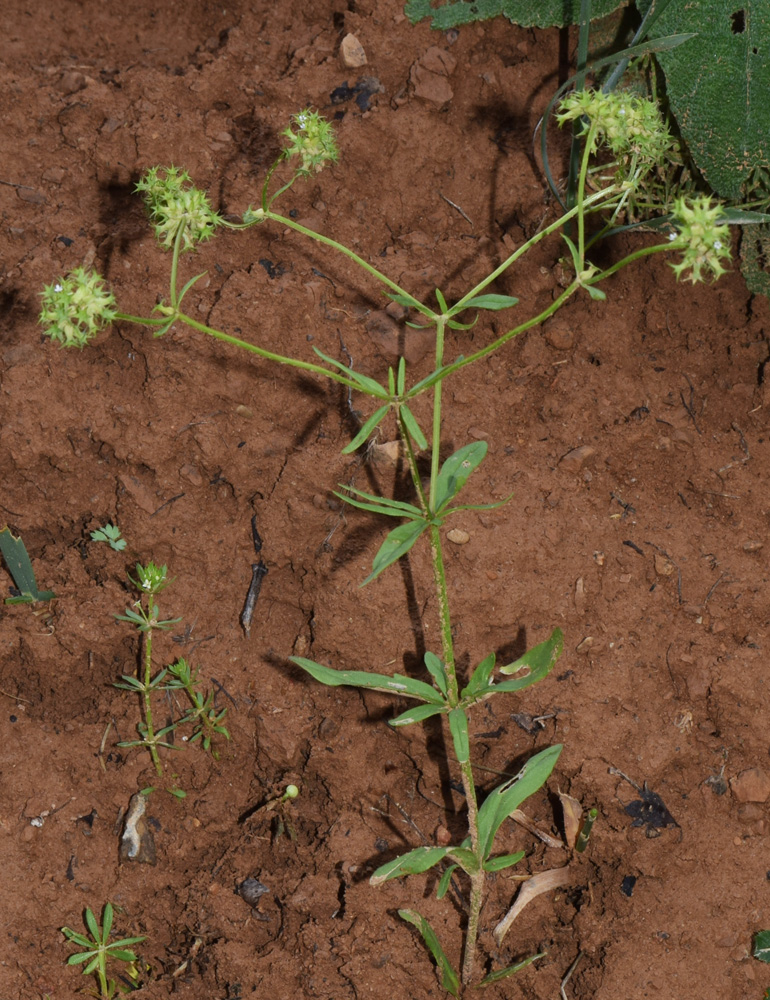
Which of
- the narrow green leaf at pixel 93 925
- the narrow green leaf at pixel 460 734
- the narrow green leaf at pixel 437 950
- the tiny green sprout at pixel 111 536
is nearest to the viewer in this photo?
the narrow green leaf at pixel 460 734

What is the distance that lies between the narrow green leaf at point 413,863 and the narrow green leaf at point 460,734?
0.24m

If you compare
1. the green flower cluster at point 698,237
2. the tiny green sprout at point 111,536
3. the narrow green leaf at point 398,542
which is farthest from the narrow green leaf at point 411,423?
the tiny green sprout at point 111,536

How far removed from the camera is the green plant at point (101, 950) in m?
2.49

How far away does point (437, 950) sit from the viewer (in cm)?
240

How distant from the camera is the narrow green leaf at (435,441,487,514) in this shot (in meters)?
2.29

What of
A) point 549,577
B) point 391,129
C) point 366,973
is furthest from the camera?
point 391,129

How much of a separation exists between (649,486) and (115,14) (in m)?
2.81

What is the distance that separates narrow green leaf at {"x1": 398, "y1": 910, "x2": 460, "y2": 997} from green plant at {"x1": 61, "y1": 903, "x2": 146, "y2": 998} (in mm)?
765

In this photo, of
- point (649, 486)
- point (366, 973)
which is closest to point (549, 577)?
point (649, 486)

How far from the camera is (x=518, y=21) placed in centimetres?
324

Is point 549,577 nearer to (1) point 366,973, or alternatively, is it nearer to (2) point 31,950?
(1) point 366,973

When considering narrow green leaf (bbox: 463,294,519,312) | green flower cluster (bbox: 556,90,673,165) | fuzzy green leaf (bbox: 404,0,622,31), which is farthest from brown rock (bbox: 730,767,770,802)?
fuzzy green leaf (bbox: 404,0,622,31)

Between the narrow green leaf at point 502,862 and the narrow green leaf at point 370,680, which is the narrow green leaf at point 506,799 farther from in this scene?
the narrow green leaf at point 370,680

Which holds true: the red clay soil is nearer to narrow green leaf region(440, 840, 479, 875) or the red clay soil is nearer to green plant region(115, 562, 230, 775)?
green plant region(115, 562, 230, 775)
